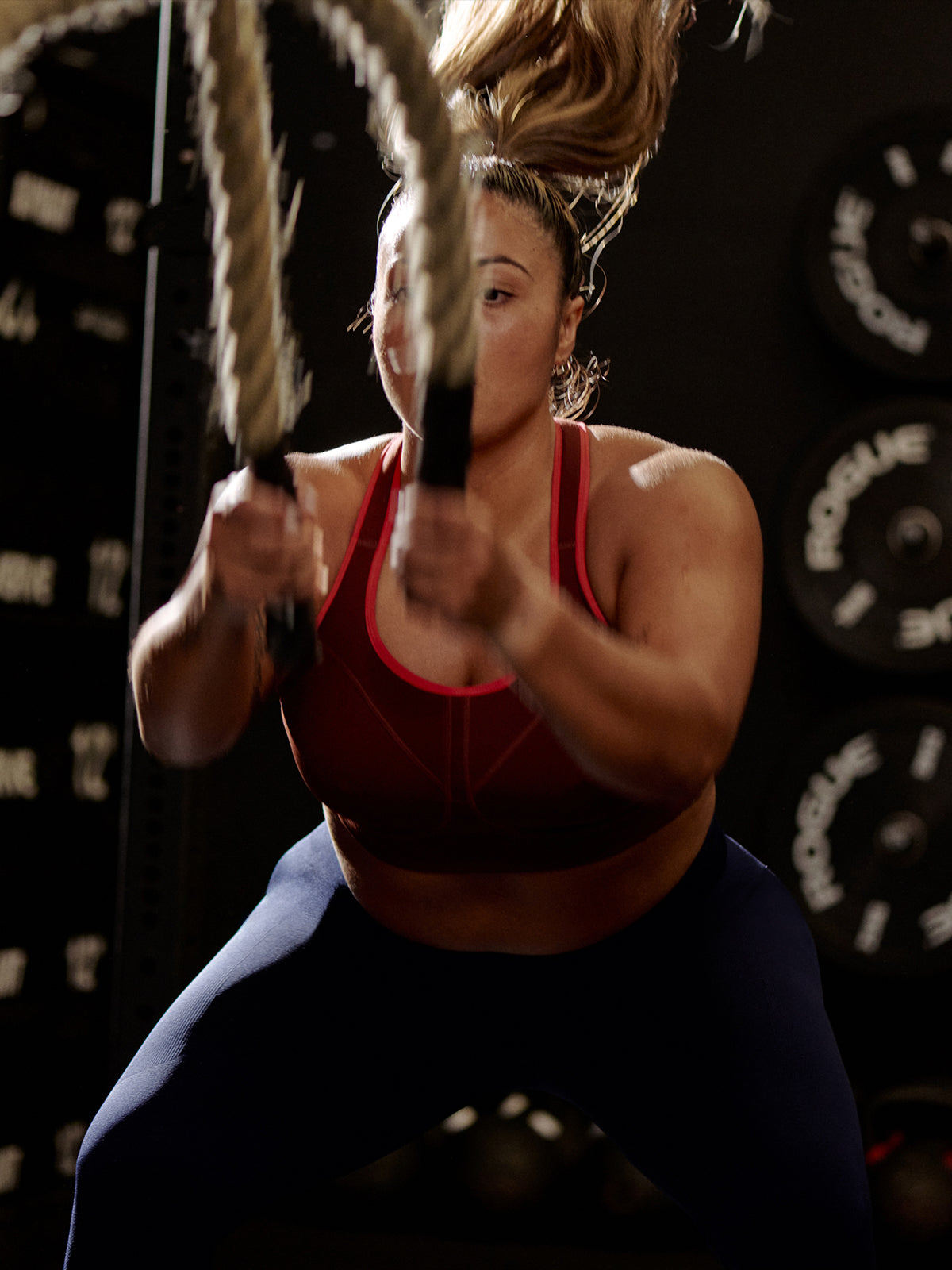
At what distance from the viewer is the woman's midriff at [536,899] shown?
83 cm

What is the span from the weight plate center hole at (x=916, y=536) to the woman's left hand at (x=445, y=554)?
1213mm

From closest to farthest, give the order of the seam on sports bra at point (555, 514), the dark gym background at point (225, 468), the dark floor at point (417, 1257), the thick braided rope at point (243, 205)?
the thick braided rope at point (243, 205) → the seam on sports bra at point (555, 514) → the dark gym background at point (225, 468) → the dark floor at point (417, 1257)

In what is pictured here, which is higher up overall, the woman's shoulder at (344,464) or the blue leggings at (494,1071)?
the woman's shoulder at (344,464)

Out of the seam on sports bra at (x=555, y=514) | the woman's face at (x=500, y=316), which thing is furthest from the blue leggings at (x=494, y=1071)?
the woman's face at (x=500, y=316)

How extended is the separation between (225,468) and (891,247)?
3.55 ft

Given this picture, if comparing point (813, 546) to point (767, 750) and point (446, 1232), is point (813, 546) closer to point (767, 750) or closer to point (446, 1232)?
point (767, 750)

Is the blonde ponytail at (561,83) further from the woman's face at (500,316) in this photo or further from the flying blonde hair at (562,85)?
the woman's face at (500,316)

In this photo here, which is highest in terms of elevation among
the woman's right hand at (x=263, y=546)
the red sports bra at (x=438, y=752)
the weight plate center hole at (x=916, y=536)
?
the woman's right hand at (x=263, y=546)

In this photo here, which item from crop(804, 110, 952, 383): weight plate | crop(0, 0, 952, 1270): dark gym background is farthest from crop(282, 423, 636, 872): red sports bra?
crop(804, 110, 952, 383): weight plate

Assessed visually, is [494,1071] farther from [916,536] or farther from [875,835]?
→ [916,536]

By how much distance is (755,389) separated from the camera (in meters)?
1.81

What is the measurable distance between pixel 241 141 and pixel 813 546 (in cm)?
129

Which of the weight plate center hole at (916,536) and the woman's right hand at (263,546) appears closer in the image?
the woman's right hand at (263,546)

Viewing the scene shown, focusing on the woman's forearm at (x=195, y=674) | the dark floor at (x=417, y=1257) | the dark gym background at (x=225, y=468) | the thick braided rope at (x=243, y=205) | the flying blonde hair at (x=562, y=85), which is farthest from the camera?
the dark floor at (x=417, y=1257)
